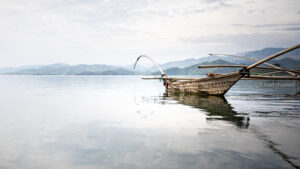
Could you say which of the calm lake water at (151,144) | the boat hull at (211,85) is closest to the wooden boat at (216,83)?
the boat hull at (211,85)

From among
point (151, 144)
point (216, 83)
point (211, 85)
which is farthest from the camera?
point (211, 85)

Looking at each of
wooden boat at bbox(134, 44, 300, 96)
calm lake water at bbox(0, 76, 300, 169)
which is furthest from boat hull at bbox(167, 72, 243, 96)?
calm lake water at bbox(0, 76, 300, 169)

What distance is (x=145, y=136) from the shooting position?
7.79 m

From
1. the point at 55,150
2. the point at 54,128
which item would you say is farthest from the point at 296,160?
the point at 54,128

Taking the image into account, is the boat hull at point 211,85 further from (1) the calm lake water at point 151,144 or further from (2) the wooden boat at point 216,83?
(1) the calm lake water at point 151,144

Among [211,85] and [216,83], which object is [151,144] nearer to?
[216,83]

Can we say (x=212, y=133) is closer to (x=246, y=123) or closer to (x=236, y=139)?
(x=236, y=139)

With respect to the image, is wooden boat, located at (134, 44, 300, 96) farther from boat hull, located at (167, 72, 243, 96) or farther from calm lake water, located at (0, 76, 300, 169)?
calm lake water, located at (0, 76, 300, 169)

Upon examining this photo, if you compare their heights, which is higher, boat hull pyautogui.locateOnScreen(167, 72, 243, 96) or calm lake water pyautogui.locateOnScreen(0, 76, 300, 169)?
boat hull pyautogui.locateOnScreen(167, 72, 243, 96)

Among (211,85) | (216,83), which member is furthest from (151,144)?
(211,85)

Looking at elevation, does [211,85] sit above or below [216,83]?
below

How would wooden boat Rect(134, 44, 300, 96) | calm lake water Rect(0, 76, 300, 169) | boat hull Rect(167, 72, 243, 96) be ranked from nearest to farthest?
calm lake water Rect(0, 76, 300, 169) < wooden boat Rect(134, 44, 300, 96) < boat hull Rect(167, 72, 243, 96)

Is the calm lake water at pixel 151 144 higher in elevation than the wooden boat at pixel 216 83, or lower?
lower

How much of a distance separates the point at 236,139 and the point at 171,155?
2546 millimetres
